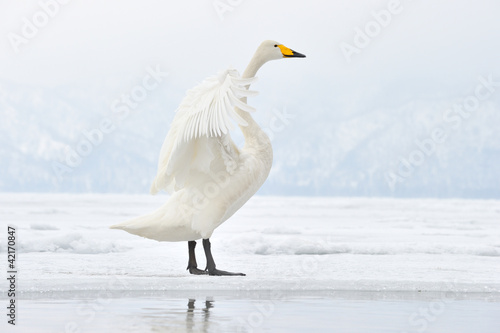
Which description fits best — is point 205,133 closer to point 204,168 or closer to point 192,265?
point 204,168

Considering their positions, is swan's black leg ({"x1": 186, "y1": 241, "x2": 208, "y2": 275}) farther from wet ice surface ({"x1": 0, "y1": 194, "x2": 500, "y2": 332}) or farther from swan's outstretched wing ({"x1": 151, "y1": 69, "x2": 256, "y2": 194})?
swan's outstretched wing ({"x1": 151, "y1": 69, "x2": 256, "y2": 194})

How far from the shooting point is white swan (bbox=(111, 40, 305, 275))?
8.46 metres

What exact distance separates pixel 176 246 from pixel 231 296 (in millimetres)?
6032

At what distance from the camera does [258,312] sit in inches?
267

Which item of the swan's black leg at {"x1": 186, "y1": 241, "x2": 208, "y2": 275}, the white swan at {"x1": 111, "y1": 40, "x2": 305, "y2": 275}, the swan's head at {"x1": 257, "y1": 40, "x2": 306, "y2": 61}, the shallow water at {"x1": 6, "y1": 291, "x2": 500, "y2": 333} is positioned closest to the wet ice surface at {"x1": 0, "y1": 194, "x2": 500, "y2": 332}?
the shallow water at {"x1": 6, "y1": 291, "x2": 500, "y2": 333}

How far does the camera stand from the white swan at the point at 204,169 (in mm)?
8461

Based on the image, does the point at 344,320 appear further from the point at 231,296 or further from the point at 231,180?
the point at 231,180

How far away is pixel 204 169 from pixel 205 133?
632 mm

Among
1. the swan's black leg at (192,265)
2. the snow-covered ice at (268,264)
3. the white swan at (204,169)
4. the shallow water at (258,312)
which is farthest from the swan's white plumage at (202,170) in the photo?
the shallow water at (258,312)

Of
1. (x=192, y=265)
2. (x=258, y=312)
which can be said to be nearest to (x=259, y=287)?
(x=192, y=265)

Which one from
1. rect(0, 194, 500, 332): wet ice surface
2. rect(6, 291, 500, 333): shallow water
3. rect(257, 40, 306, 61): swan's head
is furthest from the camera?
rect(257, 40, 306, 61): swan's head

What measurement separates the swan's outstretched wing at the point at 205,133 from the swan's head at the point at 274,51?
1446 mm

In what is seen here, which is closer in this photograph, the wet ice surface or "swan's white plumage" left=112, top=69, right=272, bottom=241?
the wet ice surface

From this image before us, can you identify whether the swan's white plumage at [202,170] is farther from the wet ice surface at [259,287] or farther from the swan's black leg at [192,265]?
the wet ice surface at [259,287]
